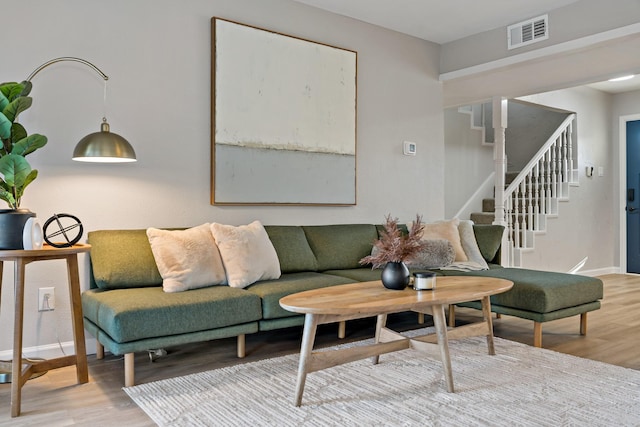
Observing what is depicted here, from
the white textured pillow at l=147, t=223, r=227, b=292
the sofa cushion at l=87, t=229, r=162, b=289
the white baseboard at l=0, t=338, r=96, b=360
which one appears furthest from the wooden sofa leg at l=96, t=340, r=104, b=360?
the white textured pillow at l=147, t=223, r=227, b=292

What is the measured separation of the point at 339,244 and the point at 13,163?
2364 mm

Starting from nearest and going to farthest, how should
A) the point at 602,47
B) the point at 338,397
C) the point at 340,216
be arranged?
the point at 338,397, the point at 602,47, the point at 340,216

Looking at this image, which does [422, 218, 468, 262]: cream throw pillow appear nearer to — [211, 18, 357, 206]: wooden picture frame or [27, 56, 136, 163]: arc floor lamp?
[211, 18, 357, 206]: wooden picture frame

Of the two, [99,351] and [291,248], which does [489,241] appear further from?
[99,351]

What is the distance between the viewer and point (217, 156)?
12.1 feet

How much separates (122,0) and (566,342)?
3.77 m

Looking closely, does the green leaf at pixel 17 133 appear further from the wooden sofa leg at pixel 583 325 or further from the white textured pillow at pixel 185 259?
the wooden sofa leg at pixel 583 325

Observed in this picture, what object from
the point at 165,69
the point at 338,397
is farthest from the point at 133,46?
the point at 338,397

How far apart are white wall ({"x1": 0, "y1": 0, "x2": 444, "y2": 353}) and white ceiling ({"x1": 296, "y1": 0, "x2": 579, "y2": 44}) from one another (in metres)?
0.19

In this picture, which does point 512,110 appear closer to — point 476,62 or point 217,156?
point 476,62

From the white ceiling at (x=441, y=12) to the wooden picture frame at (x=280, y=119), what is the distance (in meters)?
0.36

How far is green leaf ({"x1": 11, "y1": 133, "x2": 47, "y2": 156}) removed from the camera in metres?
2.54

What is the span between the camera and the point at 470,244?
13.8 ft

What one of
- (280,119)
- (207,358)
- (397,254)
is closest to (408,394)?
(397,254)
